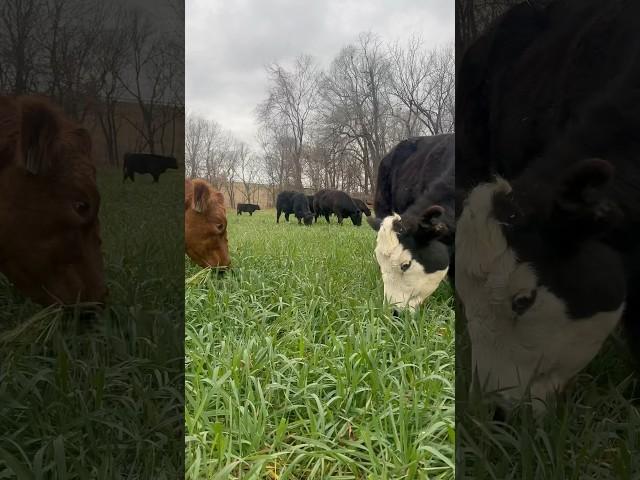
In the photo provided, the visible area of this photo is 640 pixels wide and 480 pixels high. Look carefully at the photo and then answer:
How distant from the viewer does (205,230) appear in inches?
104

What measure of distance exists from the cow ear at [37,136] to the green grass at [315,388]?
26.6 inches

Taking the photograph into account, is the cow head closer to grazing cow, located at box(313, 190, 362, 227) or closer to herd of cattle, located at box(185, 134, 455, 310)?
herd of cattle, located at box(185, 134, 455, 310)

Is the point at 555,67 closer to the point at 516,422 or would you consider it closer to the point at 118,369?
the point at 516,422

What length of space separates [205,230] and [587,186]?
2350mm

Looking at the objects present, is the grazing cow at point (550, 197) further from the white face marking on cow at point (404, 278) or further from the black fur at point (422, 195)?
the white face marking on cow at point (404, 278)

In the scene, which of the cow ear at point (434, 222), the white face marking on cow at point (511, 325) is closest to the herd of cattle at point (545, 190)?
the white face marking on cow at point (511, 325)

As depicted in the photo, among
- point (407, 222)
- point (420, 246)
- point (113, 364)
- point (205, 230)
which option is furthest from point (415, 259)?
point (113, 364)

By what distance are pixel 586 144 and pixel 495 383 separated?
1.24 ft

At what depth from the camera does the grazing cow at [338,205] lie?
9.24m

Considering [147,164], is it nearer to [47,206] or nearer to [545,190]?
[47,206]

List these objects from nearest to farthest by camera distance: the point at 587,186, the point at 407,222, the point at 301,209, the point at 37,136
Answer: the point at 587,186, the point at 37,136, the point at 407,222, the point at 301,209

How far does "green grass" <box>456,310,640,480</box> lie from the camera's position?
0.59 meters

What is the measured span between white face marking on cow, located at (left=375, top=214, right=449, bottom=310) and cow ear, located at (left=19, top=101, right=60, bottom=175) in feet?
5.24

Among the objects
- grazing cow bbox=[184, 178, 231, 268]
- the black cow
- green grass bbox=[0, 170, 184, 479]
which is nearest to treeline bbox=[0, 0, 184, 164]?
green grass bbox=[0, 170, 184, 479]
